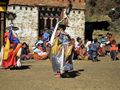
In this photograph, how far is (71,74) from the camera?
13.6m

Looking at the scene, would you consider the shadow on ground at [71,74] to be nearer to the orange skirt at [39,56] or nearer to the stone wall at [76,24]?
the orange skirt at [39,56]

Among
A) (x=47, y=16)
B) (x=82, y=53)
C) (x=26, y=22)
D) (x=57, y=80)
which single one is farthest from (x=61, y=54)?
(x=47, y=16)

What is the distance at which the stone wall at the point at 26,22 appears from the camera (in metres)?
21.5

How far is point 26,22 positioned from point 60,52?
31.2 feet

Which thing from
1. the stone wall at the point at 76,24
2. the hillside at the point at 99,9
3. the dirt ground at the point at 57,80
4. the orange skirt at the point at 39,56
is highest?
the hillside at the point at 99,9

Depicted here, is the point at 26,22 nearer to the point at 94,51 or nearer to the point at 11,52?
the point at 94,51

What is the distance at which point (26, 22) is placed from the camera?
861 inches

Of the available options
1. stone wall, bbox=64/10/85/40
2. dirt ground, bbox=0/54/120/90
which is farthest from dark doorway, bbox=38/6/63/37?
dirt ground, bbox=0/54/120/90

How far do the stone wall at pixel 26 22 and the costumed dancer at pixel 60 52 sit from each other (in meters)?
9.00

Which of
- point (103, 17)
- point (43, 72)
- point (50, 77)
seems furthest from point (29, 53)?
point (103, 17)

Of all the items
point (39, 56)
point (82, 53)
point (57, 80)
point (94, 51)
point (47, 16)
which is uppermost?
point (47, 16)

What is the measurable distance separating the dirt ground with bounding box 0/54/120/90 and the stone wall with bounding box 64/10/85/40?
8.27 meters

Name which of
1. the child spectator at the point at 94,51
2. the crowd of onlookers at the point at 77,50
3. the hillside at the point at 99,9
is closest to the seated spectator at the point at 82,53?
the crowd of onlookers at the point at 77,50

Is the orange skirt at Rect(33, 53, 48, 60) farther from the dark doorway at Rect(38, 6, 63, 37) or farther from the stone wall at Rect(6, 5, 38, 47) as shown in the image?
the dark doorway at Rect(38, 6, 63, 37)
